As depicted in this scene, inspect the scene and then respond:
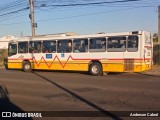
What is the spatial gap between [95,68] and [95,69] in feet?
0.21

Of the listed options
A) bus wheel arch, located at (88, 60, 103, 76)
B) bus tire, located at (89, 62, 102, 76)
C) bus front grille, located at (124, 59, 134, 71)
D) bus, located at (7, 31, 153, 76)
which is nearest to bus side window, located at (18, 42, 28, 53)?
bus, located at (7, 31, 153, 76)

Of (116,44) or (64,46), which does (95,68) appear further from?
(64,46)

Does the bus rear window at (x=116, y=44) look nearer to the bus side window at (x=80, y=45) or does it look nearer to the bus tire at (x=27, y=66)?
the bus side window at (x=80, y=45)

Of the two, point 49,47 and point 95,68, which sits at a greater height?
point 49,47

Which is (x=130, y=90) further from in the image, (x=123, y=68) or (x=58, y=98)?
(x=123, y=68)

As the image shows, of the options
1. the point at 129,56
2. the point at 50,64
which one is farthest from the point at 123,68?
the point at 50,64

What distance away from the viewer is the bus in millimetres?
20047

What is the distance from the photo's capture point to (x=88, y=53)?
72.7 feet

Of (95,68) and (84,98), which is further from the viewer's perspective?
(95,68)

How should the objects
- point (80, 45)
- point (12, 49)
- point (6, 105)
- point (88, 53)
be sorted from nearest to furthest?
point (6, 105)
point (88, 53)
point (80, 45)
point (12, 49)

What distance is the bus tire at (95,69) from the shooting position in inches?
852

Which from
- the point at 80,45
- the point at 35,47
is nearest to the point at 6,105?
the point at 80,45

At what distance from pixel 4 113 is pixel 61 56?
14.1 meters

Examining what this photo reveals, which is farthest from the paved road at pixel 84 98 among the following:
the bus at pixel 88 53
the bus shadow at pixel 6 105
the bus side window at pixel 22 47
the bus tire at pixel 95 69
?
the bus side window at pixel 22 47
